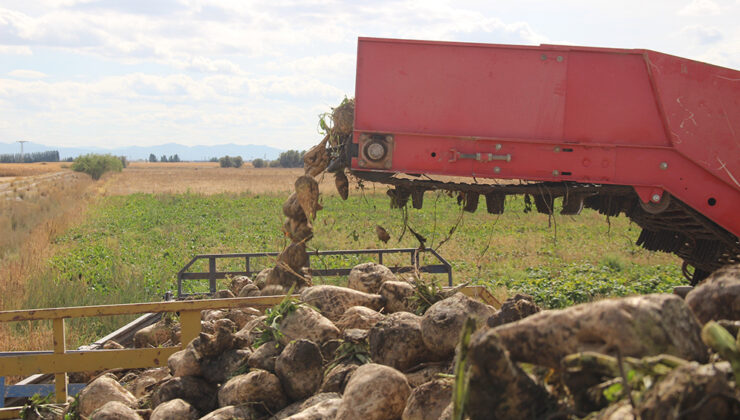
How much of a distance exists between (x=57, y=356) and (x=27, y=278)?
5959mm

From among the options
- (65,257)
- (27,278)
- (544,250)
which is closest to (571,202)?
(27,278)

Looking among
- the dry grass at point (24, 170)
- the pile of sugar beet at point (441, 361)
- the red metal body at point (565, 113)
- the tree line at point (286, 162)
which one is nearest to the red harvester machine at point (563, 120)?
the red metal body at point (565, 113)

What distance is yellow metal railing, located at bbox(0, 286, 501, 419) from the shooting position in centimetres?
548

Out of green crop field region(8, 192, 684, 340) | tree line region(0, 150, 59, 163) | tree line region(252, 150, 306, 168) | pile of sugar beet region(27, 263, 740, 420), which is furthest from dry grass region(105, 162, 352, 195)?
tree line region(0, 150, 59, 163)

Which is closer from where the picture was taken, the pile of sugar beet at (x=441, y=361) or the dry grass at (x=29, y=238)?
the pile of sugar beet at (x=441, y=361)

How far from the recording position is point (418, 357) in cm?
459

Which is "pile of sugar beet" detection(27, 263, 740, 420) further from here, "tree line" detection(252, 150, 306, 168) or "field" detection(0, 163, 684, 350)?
"tree line" detection(252, 150, 306, 168)

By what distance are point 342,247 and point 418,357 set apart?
12477 millimetres

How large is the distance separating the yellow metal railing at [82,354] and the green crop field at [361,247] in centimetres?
243

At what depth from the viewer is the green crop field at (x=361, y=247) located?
35.0ft

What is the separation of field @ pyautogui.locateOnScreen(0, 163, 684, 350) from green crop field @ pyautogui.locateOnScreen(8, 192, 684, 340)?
35 millimetres

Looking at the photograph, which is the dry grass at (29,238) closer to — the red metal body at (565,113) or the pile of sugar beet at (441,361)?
the pile of sugar beet at (441,361)

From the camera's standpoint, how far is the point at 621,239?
62.5 feet

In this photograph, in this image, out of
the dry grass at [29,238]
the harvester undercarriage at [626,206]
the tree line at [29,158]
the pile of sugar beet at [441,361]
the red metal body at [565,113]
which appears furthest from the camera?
the tree line at [29,158]
